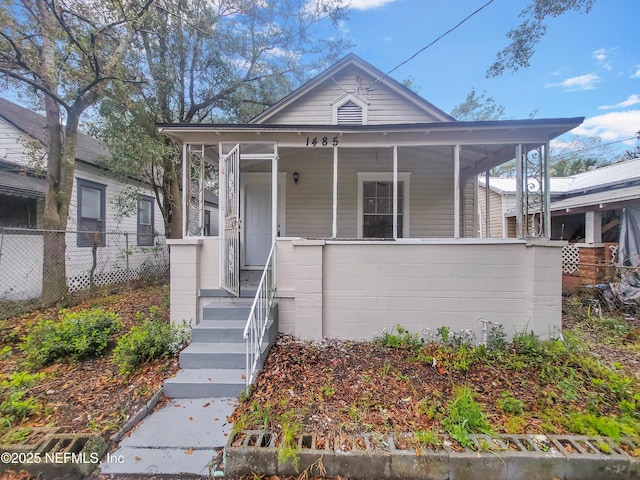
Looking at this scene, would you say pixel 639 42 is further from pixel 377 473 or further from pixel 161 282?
pixel 161 282

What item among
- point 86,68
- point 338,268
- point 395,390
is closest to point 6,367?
point 338,268

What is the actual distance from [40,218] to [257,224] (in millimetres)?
5921

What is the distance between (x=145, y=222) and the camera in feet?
36.2

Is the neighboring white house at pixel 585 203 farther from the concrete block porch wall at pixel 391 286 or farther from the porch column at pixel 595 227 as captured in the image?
the concrete block porch wall at pixel 391 286

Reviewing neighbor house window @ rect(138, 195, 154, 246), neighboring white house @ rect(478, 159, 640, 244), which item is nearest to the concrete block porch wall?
neighboring white house @ rect(478, 159, 640, 244)

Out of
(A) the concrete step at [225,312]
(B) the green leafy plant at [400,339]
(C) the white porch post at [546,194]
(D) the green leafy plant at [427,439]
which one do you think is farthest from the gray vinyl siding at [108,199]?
(C) the white porch post at [546,194]

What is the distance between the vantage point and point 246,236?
666 cm

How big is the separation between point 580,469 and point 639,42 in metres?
11.6

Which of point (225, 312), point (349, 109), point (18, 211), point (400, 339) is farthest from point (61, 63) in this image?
point (400, 339)

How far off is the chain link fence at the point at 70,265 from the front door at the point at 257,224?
390cm

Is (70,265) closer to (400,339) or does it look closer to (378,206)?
(378,206)

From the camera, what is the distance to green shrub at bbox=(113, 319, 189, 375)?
11.9 ft

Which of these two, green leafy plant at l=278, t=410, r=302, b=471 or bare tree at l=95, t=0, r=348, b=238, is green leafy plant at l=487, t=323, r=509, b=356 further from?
bare tree at l=95, t=0, r=348, b=238

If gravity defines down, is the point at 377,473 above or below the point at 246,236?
below
